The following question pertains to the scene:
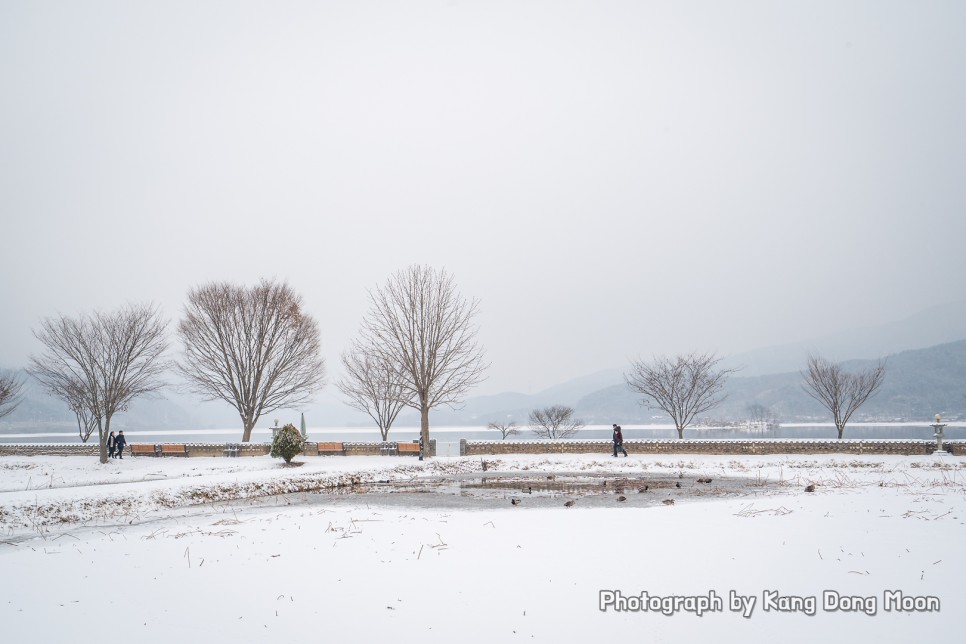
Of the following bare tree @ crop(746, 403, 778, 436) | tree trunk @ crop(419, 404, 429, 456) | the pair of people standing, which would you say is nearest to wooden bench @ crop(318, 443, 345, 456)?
tree trunk @ crop(419, 404, 429, 456)

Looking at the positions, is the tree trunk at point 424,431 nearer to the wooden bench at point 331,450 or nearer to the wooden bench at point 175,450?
the wooden bench at point 331,450

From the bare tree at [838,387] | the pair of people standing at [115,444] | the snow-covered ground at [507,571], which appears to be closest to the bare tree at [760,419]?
the bare tree at [838,387]

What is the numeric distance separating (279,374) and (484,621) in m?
34.3

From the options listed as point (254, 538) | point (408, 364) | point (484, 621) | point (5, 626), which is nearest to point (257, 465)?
point (408, 364)

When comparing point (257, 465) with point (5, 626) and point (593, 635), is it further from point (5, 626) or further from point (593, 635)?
point (593, 635)

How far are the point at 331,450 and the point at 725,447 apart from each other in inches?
877

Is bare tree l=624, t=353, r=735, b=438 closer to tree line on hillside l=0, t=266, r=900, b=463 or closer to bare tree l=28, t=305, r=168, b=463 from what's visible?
tree line on hillside l=0, t=266, r=900, b=463

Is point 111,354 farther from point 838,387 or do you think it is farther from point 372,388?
point 838,387

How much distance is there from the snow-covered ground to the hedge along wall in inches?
673

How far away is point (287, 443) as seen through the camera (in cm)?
2628

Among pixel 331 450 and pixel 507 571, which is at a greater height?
pixel 507 571

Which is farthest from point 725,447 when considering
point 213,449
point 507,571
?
point 213,449

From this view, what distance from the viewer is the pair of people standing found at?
32250 mm

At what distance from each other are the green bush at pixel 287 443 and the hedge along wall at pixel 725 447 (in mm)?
9716
